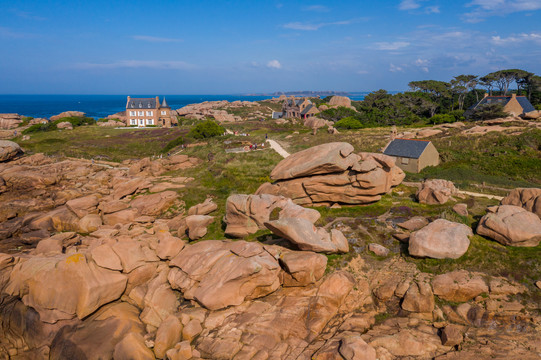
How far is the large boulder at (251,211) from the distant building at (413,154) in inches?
982

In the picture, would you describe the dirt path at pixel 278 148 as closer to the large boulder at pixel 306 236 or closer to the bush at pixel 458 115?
the large boulder at pixel 306 236

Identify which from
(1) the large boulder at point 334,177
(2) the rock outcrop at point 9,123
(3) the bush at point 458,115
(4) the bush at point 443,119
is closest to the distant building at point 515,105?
(3) the bush at point 458,115

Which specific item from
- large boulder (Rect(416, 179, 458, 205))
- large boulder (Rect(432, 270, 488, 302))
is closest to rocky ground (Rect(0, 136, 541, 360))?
large boulder (Rect(432, 270, 488, 302))

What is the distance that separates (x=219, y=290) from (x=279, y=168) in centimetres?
1479

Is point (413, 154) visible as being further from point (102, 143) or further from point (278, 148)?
point (102, 143)

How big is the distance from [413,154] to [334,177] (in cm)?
2022

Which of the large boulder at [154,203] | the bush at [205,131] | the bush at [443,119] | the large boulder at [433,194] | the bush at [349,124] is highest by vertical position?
the bush at [443,119]

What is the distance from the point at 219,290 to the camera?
1816 centimetres

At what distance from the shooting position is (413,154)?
43.4 m

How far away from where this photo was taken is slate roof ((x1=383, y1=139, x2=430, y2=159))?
43362mm

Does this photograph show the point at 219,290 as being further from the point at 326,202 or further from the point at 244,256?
the point at 326,202

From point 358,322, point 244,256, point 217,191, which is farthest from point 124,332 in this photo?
point 217,191

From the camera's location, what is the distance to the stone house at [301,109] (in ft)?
347

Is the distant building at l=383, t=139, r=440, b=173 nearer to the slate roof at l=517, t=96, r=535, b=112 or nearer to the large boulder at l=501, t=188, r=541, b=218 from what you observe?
the large boulder at l=501, t=188, r=541, b=218
